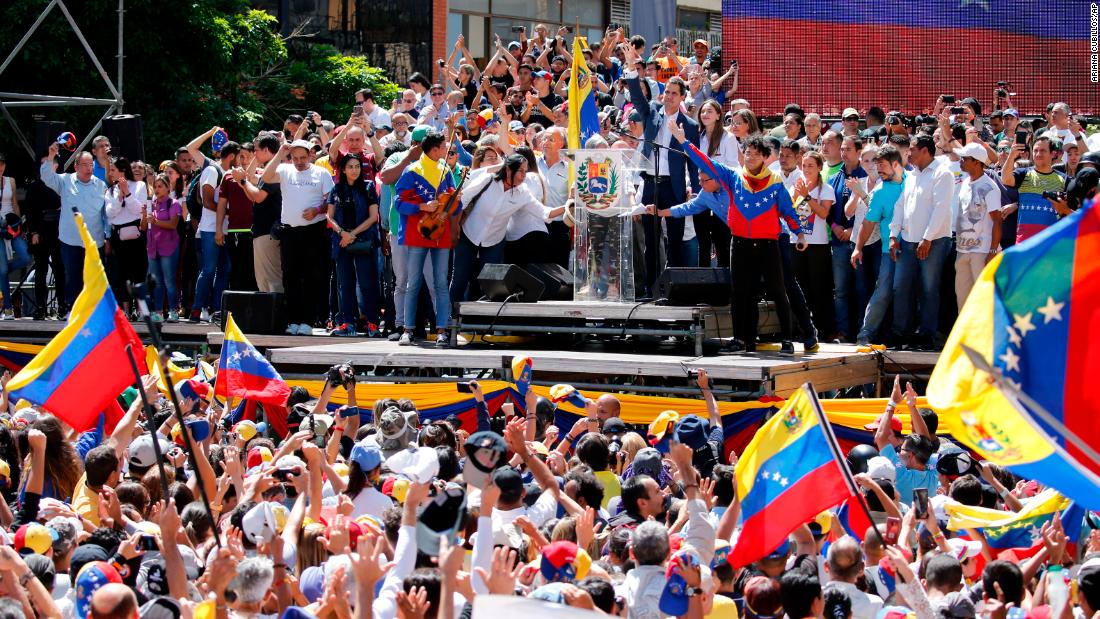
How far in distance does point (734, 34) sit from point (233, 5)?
12772 millimetres

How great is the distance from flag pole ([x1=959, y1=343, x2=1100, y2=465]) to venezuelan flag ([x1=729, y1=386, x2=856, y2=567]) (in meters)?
1.20

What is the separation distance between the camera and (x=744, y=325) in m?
13.3

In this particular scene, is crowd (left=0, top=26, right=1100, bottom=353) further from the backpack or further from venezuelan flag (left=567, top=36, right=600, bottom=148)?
venezuelan flag (left=567, top=36, right=600, bottom=148)

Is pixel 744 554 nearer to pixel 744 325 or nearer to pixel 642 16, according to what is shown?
pixel 744 325

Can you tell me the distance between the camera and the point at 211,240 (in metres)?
16.0

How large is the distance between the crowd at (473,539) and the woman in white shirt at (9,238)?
765 centimetres

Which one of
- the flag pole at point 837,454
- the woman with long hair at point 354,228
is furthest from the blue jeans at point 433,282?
the flag pole at point 837,454

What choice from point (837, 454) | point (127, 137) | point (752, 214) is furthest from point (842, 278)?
point (127, 137)

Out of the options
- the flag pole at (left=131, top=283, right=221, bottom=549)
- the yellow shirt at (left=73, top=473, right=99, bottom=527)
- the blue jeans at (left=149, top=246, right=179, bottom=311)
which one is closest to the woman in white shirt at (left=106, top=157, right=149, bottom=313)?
the blue jeans at (left=149, top=246, right=179, bottom=311)

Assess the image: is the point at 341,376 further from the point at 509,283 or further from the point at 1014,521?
the point at 1014,521

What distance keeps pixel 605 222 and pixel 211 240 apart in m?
4.60

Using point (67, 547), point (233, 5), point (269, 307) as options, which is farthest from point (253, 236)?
point (233, 5)

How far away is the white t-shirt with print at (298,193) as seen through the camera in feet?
49.5

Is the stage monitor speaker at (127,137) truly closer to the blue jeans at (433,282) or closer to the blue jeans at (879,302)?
the blue jeans at (433,282)
